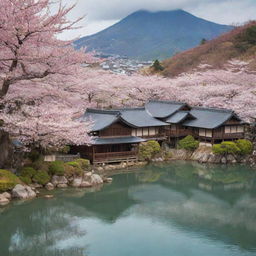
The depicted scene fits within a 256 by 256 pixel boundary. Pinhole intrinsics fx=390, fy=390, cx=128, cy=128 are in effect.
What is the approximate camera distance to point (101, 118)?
2423 cm

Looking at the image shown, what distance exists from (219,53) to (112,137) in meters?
39.0

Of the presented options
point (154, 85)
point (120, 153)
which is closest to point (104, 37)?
point (154, 85)

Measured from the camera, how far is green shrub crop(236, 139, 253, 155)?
25.3 m

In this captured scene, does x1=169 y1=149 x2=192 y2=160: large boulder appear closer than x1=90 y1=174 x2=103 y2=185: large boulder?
No

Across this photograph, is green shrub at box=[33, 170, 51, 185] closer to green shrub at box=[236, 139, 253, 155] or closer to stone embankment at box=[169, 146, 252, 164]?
stone embankment at box=[169, 146, 252, 164]

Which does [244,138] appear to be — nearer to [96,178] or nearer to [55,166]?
[96,178]

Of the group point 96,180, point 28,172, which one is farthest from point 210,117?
point 28,172

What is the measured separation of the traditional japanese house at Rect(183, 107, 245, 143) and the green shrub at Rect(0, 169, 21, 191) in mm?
14872

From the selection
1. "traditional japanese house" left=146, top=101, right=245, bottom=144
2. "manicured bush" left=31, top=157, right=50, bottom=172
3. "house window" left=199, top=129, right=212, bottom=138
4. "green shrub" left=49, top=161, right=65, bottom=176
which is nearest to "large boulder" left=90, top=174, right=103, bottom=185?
"green shrub" left=49, top=161, right=65, bottom=176

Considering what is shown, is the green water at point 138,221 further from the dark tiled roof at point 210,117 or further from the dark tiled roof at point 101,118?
the dark tiled roof at point 210,117

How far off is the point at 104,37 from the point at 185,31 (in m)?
40.5

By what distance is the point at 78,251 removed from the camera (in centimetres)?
1185

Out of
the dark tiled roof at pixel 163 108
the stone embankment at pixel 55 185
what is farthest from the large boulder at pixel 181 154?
the stone embankment at pixel 55 185

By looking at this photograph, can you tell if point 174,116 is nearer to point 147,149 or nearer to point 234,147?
point 147,149
